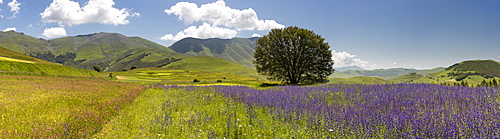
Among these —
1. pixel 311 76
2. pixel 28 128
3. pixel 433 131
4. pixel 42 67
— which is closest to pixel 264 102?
pixel 433 131

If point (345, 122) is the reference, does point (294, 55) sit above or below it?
above

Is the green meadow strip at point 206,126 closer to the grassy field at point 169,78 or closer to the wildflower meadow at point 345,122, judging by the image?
the wildflower meadow at point 345,122

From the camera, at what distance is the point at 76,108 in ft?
44.2

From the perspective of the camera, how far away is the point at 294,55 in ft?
130

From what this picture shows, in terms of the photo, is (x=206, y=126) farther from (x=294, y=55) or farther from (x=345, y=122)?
(x=294, y=55)

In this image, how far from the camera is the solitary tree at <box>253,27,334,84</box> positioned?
38906mm

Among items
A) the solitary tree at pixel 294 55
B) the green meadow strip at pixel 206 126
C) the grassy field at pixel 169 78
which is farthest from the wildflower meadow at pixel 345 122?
the grassy field at pixel 169 78

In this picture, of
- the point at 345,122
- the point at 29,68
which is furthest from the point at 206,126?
the point at 29,68

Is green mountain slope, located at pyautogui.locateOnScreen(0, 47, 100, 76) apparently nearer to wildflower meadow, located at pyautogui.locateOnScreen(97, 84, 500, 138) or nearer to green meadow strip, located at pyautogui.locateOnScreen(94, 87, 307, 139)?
green meadow strip, located at pyautogui.locateOnScreen(94, 87, 307, 139)

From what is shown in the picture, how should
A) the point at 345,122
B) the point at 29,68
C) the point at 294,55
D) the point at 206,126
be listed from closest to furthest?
the point at 345,122 < the point at 206,126 < the point at 294,55 < the point at 29,68

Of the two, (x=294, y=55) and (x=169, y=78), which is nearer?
(x=294, y=55)

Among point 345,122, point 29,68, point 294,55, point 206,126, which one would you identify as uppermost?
point 294,55

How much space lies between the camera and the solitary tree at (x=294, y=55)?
128 ft

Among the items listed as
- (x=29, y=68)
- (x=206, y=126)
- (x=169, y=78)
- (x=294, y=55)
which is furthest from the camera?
(x=169, y=78)
